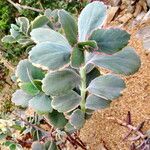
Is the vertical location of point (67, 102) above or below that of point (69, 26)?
below

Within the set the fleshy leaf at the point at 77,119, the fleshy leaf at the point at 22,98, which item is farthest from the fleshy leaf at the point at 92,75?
the fleshy leaf at the point at 22,98

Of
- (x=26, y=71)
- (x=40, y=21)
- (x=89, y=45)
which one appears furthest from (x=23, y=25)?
(x=89, y=45)

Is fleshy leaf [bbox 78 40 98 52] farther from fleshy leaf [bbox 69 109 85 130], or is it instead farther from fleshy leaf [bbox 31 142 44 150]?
fleshy leaf [bbox 31 142 44 150]

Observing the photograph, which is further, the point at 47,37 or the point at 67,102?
the point at 67,102

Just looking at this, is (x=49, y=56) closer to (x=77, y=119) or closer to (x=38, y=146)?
(x=77, y=119)

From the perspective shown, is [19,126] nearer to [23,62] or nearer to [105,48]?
[23,62]

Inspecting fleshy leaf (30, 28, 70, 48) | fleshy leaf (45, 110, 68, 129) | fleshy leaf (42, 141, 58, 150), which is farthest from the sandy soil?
fleshy leaf (30, 28, 70, 48)

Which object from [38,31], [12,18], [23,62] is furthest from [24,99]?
[12,18]
